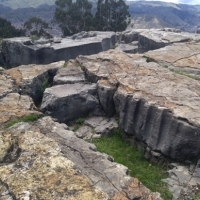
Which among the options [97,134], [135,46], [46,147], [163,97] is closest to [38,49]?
[135,46]

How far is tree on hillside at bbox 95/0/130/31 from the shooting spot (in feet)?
118

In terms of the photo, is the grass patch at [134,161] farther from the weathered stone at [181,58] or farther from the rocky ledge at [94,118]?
the weathered stone at [181,58]

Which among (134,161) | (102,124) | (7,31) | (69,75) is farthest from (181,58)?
(7,31)

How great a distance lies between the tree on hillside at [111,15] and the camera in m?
36.0

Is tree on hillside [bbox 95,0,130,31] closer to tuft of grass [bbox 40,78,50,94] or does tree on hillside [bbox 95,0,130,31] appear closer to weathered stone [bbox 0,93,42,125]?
tuft of grass [bbox 40,78,50,94]

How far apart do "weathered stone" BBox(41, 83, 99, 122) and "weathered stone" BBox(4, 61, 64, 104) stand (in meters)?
0.87

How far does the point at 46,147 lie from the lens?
5.93 m

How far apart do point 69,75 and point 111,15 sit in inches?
1082

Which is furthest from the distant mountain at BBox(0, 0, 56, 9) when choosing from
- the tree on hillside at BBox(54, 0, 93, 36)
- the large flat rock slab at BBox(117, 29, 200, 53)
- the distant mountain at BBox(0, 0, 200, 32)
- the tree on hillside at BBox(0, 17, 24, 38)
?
the large flat rock slab at BBox(117, 29, 200, 53)

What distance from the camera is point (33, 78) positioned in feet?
36.0

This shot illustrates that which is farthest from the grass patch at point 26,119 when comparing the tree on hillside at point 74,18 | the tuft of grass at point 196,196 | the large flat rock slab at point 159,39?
the tree on hillside at point 74,18

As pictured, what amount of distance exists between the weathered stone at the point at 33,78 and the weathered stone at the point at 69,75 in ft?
1.50

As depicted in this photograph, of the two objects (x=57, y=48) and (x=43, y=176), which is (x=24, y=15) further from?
(x=43, y=176)

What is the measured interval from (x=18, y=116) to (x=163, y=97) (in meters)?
3.87
